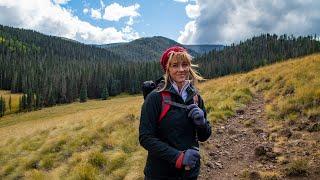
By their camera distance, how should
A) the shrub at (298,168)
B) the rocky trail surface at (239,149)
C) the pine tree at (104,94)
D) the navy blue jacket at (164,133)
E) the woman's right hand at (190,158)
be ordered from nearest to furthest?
the woman's right hand at (190,158) < the navy blue jacket at (164,133) < the shrub at (298,168) < the rocky trail surface at (239,149) < the pine tree at (104,94)

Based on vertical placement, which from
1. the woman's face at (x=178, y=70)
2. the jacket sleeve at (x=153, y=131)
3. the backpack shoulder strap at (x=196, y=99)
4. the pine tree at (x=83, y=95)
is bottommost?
the pine tree at (x=83, y=95)

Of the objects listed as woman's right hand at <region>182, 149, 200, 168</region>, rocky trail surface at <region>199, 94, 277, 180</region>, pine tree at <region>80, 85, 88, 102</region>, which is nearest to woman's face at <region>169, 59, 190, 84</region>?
woman's right hand at <region>182, 149, 200, 168</region>

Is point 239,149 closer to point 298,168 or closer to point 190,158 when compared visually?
point 298,168

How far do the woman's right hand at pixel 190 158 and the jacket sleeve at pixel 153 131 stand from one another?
0.10 meters

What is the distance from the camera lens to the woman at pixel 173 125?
16.3 ft

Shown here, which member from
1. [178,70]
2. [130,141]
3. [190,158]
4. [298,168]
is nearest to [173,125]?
[190,158]

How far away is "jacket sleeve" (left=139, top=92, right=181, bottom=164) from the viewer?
16.2 feet

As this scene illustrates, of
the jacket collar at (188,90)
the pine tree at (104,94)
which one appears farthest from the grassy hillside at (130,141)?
the pine tree at (104,94)

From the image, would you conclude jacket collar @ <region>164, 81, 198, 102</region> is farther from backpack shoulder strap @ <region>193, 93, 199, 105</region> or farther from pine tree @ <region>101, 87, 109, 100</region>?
pine tree @ <region>101, 87, 109, 100</region>

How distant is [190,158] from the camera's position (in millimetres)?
4887

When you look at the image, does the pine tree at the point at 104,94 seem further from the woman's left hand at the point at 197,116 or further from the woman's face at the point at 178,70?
the woman's left hand at the point at 197,116

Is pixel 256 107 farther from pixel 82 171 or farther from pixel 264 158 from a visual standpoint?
pixel 82 171

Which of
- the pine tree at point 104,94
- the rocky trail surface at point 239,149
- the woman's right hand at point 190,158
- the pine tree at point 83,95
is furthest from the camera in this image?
the pine tree at point 104,94

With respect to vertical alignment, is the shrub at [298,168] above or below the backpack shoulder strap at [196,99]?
below
